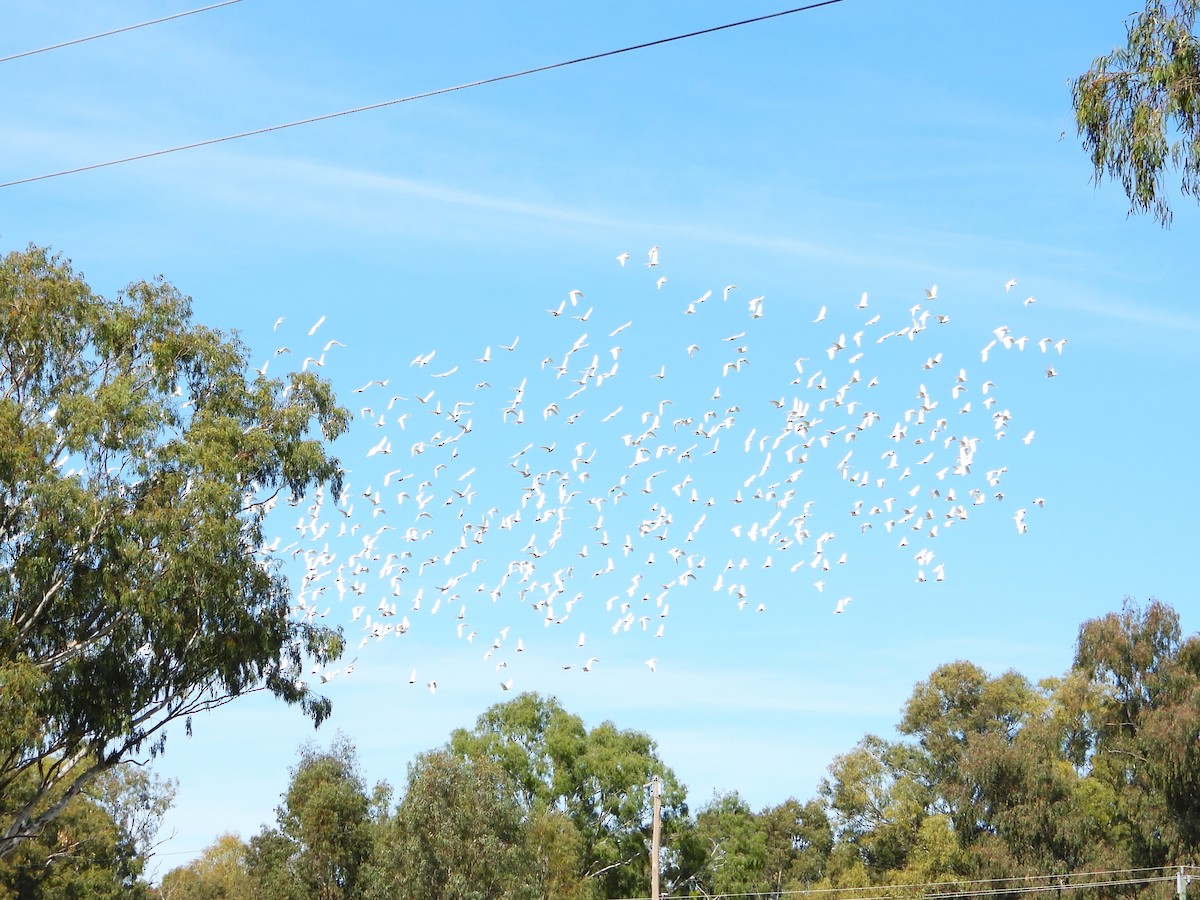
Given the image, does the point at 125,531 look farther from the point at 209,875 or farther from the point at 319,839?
the point at 209,875

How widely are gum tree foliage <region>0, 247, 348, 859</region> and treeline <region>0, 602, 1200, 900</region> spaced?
9945mm

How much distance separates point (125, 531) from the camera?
3011 centimetres

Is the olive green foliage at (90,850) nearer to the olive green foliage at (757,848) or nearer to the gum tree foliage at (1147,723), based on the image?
the olive green foliage at (757,848)

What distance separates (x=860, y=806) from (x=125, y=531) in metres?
38.6

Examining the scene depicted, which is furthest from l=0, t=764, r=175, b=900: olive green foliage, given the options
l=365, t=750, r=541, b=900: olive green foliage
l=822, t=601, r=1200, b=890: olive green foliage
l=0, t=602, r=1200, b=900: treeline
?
l=822, t=601, r=1200, b=890: olive green foliage

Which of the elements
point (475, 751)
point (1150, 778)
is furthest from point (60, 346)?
point (1150, 778)

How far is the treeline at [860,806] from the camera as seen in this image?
141 feet

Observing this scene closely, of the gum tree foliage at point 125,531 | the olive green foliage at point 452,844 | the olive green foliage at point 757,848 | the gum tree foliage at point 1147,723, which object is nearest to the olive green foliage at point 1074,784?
the gum tree foliage at point 1147,723

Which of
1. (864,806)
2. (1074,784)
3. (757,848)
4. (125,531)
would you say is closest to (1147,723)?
(1074,784)

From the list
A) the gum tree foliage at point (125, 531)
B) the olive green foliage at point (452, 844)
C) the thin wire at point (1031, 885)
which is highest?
the gum tree foliage at point (125, 531)

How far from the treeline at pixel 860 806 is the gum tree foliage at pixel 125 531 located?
9.95 m

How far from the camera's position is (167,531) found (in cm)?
3020

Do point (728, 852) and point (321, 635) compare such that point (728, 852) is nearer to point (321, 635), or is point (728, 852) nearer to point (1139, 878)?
point (1139, 878)

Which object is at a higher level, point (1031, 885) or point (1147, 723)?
point (1147, 723)
